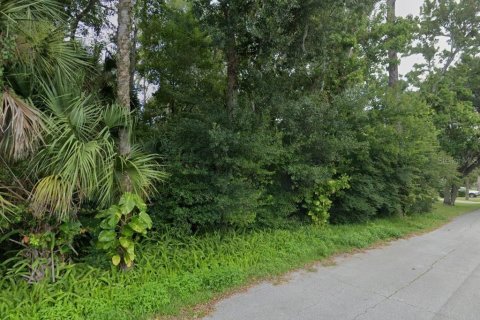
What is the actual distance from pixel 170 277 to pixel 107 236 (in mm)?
930

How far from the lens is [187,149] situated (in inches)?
209

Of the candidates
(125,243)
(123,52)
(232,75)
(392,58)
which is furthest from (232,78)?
(392,58)

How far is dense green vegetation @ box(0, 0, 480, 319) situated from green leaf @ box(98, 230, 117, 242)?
11 cm

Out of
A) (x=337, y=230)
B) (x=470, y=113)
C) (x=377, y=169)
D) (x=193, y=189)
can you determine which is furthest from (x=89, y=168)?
(x=470, y=113)

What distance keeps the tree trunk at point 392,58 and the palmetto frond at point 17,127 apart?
32.6 ft

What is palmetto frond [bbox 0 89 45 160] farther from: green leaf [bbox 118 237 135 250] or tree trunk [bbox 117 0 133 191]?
green leaf [bbox 118 237 135 250]

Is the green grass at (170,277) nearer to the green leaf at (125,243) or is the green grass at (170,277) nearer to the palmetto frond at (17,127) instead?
the green leaf at (125,243)

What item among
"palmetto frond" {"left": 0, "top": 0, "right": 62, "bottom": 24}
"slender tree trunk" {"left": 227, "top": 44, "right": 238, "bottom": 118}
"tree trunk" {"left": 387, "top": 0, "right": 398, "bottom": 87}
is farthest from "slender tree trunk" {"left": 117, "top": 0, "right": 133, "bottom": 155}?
"tree trunk" {"left": 387, "top": 0, "right": 398, "bottom": 87}

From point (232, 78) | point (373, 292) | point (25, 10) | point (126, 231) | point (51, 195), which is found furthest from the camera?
point (232, 78)

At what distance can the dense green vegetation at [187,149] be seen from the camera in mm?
3389

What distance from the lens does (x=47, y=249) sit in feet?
11.9

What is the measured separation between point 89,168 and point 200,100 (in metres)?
2.98

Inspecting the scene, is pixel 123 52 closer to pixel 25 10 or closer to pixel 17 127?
pixel 25 10

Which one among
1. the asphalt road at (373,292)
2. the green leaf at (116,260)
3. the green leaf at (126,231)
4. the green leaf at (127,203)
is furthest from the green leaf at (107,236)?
the asphalt road at (373,292)
